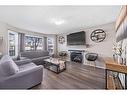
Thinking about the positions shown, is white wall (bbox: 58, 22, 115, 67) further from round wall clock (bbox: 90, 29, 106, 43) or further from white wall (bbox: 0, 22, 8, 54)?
white wall (bbox: 0, 22, 8, 54)

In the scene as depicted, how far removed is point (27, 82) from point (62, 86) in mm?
872

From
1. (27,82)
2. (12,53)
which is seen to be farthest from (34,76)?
(12,53)

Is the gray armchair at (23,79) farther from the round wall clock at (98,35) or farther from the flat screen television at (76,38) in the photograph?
the flat screen television at (76,38)

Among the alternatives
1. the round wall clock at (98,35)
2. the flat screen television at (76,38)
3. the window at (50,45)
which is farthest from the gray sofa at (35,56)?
the round wall clock at (98,35)

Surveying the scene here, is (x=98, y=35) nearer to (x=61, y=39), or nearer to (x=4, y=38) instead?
(x=61, y=39)

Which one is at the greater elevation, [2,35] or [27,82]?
[2,35]

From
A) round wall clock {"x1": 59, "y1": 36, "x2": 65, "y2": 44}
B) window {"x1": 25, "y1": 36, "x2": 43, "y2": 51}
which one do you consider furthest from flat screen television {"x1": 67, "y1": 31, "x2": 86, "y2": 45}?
window {"x1": 25, "y1": 36, "x2": 43, "y2": 51}

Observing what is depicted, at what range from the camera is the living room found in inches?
75.5

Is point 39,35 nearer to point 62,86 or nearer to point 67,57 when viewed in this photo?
point 67,57

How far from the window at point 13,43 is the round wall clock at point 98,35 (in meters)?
3.93

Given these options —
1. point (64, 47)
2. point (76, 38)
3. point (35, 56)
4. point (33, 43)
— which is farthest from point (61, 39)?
point (35, 56)

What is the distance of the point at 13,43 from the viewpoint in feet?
14.0

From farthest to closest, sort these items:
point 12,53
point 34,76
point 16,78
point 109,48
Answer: point 12,53, point 109,48, point 34,76, point 16,78

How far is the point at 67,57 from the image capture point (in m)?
6.03
